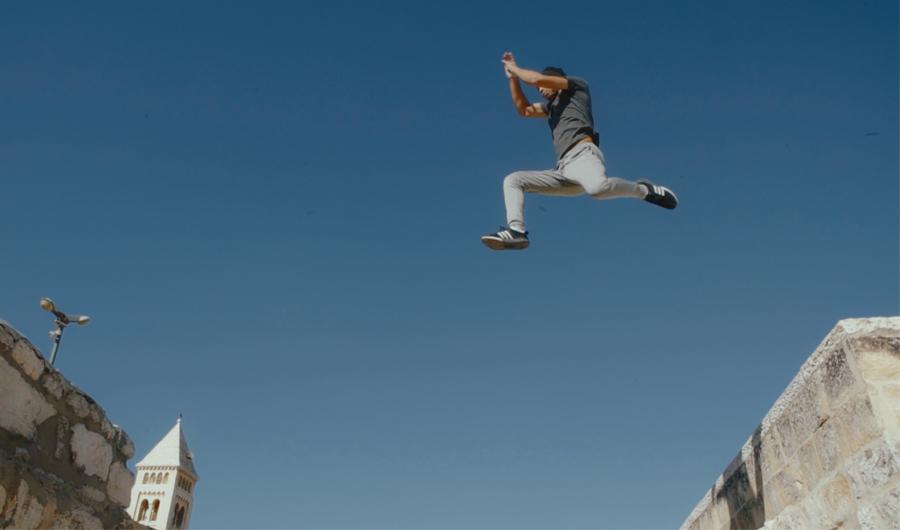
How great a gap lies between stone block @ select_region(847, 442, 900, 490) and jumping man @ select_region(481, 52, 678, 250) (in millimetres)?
2515

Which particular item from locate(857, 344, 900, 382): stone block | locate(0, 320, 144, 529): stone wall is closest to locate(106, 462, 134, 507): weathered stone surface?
locate(0, 320, 144, 529): stone wall

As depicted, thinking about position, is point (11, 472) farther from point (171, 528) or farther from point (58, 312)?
point (171, 528)

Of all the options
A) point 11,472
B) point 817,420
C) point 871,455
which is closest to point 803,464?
point 817,420

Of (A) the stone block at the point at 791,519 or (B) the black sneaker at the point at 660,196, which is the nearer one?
(A) the stone block at the point at 791,519

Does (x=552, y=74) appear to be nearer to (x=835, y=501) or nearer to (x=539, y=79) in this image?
(x=539, y=79)

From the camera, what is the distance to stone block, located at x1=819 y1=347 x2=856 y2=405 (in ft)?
10.8

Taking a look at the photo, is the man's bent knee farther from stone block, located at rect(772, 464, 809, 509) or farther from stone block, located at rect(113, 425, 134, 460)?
stone block, located at rect(113, 425, 134, 460)

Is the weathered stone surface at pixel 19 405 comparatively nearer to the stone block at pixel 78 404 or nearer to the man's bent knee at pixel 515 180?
the stone block at pixel 78 404

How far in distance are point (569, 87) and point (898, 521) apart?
12.4 feet

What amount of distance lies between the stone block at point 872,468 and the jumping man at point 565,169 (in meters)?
2.52

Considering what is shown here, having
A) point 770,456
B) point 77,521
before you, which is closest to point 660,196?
point 770,456

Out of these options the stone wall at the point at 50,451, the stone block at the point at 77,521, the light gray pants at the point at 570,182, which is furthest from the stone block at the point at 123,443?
the light gray pants at the point at 570,182

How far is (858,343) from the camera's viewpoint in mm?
3230

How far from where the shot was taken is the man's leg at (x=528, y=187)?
5.17 m
